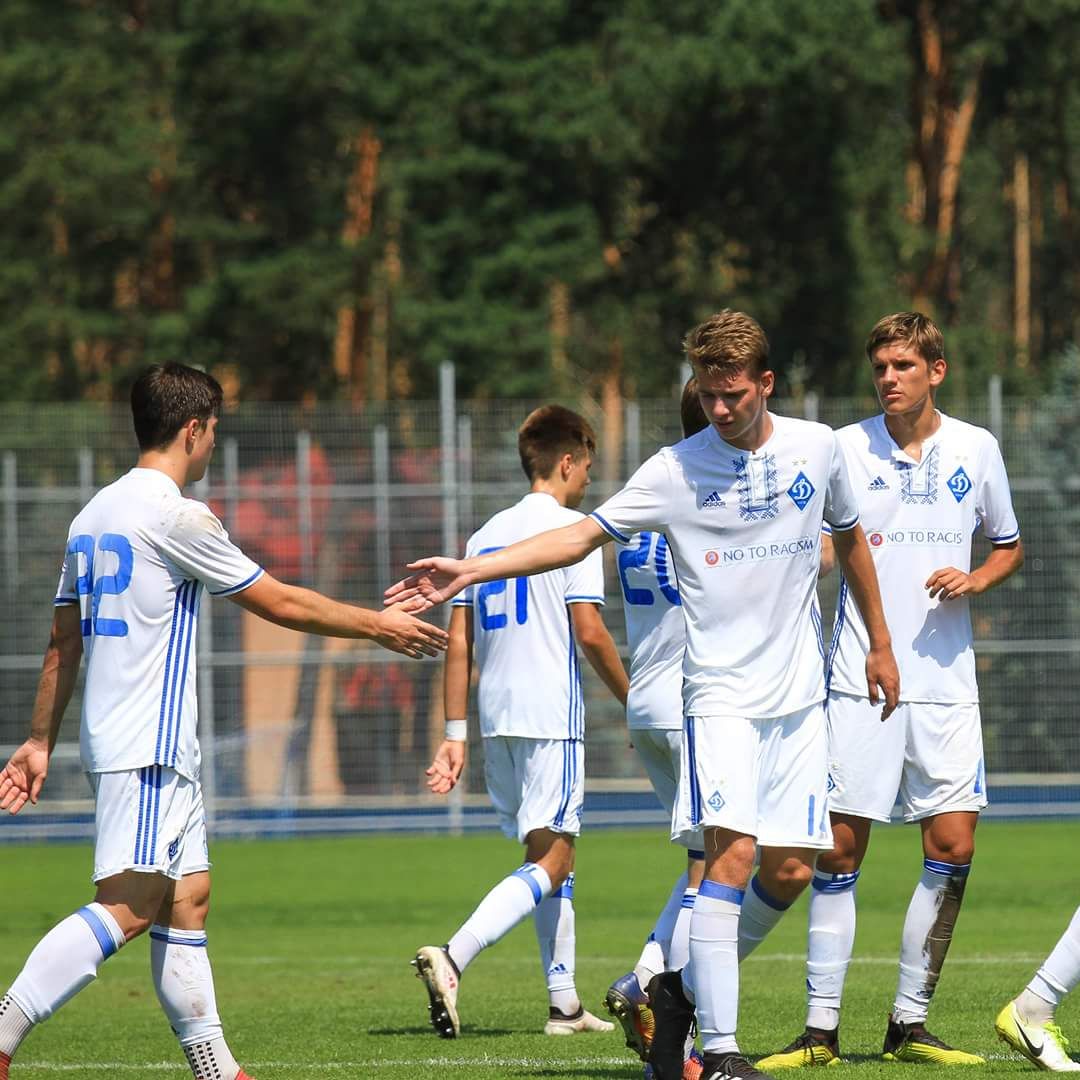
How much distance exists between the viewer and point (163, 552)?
587 centimetres

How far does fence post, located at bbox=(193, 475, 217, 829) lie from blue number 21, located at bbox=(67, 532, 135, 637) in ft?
42.8

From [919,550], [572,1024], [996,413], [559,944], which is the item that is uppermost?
[996,413]

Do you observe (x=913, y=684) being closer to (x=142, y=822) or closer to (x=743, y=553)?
(x=743, y=553)

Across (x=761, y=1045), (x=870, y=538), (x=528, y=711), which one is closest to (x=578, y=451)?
(x=528, y=711)

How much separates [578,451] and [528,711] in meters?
1.10

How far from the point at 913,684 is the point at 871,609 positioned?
55 cm

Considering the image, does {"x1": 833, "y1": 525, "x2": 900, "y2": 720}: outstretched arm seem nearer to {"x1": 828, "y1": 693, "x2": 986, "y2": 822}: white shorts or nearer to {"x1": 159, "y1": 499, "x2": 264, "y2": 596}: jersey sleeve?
{"x1": 828, "y1": 693, "x2": 986, "y2": 822}: white shorts

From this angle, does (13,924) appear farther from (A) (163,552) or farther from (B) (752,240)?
(B) (752,240)

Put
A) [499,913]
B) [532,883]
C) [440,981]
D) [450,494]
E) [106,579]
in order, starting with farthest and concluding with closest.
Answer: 1. [450,494]
2. [532,883]
3. [499,913]
4. [440,981]
5. [106,579]

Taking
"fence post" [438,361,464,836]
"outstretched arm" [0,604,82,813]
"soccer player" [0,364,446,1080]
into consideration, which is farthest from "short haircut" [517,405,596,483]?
"fence post" [438,361,464,836]

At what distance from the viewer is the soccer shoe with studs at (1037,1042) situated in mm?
6223

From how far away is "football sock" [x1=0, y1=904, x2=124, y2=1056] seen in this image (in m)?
5.76

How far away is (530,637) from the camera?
27.2 feet

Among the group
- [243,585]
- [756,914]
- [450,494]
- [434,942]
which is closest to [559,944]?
[756,914]
